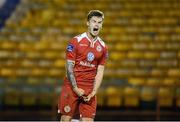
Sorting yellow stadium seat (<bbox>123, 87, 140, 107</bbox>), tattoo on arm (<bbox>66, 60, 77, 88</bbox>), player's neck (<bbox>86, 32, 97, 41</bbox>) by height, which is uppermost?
player's neck (<bbox>86, 32, 97, 41</bbox>)

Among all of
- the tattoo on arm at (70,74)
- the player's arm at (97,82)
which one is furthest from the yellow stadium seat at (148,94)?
the tattoo on arm at (70,74)

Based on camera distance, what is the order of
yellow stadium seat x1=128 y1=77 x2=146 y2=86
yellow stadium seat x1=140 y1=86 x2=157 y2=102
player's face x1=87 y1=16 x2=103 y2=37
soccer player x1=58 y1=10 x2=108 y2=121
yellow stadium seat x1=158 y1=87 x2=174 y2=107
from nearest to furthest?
player's face x1=87 y1=16 x2=103 y2=37, soccer player x1=58 y1=10 x2=108 y2=121, yellow stadium seat x1=158 y1=87 x2=174 y2=107, yellow stadium seat x1=140 y1=86 x2=157 y2=102, yellow stadium seat x1=128 y1=77 x2=146 y2=86

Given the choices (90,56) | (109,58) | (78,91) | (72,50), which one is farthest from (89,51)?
(109,58)

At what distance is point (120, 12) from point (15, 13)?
3006 mm

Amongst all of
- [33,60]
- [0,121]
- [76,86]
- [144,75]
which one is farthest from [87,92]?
[33,60]

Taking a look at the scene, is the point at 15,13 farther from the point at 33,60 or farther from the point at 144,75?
the point at 144,75

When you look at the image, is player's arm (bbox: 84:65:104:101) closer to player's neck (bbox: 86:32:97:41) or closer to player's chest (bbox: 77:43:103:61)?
player's chest (bbox: 77:43:103:61)

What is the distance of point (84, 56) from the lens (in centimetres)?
432

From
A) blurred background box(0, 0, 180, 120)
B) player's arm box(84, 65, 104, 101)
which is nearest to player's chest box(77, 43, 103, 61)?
player's arm box(84, 65, 104, 101)

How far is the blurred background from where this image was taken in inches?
368

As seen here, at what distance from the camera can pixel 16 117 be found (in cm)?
928

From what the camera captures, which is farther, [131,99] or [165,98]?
[131,99]

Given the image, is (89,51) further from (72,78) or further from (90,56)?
(72,78)

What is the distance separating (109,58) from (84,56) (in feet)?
20.9
